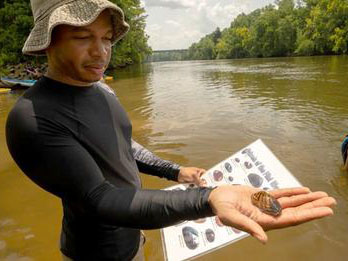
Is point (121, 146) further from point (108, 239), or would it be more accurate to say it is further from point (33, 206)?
point (33, 206)

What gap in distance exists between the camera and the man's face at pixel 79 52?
119 cm

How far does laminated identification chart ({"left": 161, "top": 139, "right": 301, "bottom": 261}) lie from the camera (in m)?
1.69

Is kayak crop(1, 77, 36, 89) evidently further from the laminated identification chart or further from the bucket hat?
the bucket hat

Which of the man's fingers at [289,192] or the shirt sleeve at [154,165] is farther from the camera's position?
the shirt sleeve at [154,165]

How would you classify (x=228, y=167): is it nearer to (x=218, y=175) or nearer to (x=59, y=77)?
(x=218, y=175)

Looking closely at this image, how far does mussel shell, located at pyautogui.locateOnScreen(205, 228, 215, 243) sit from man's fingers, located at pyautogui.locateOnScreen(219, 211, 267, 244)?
2.89 feet

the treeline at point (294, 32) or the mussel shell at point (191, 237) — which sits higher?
the treeline at point (294, 32)

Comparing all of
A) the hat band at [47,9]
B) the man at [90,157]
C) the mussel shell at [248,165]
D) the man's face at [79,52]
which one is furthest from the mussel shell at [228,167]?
the hat band at [47,9]

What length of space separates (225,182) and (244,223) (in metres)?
0.87

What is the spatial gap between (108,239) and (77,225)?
156 mm

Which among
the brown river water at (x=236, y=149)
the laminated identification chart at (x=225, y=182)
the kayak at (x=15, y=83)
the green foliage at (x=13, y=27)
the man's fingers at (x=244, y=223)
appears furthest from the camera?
the green foliage at (x=13, y=27)

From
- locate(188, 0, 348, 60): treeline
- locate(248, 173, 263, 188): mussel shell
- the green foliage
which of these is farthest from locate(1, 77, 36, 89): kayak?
locate(188, 0, 348, 60): treeline

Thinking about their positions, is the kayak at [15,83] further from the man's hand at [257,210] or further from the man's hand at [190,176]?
the man's hand at [257,210]

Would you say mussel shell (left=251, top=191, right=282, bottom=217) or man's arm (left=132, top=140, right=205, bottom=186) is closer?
mussel shell (left=251, top=191, right=282, bottom=217)
